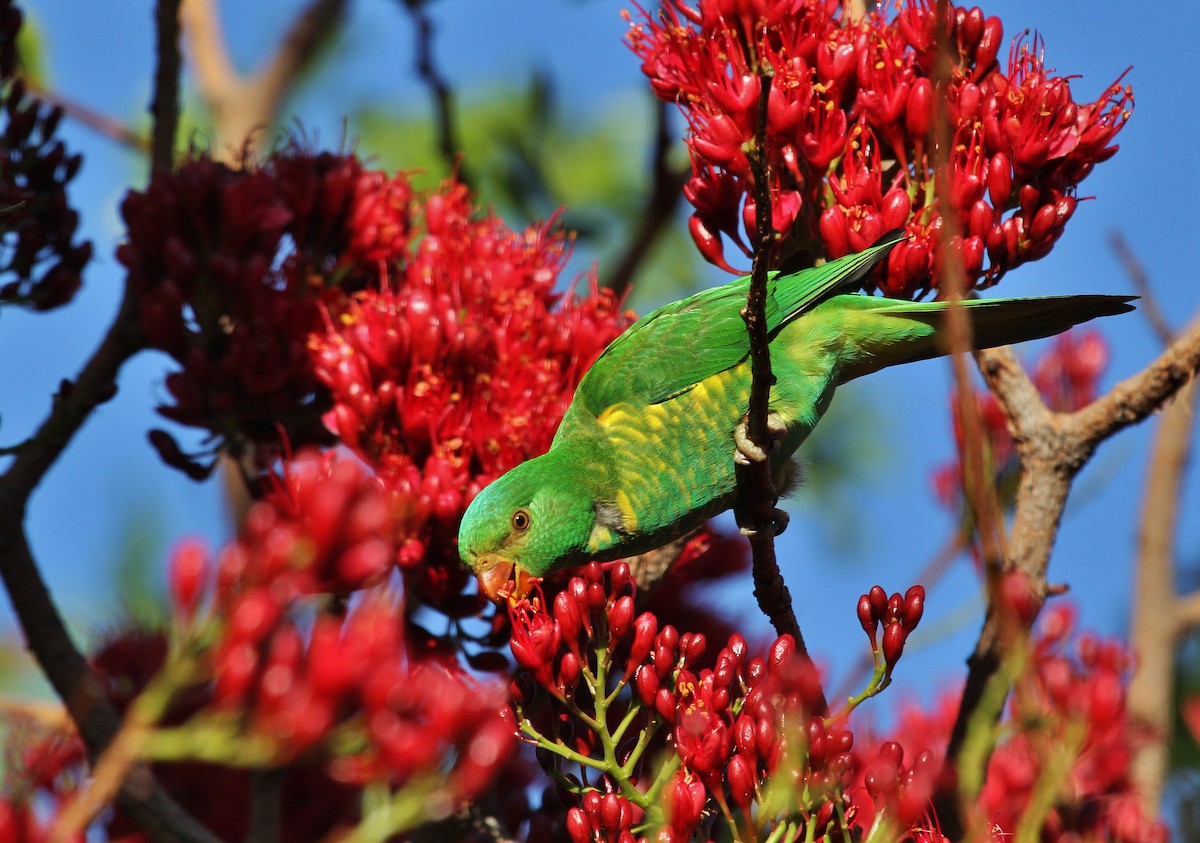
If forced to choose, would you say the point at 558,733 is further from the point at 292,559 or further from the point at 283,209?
the point at 283,209

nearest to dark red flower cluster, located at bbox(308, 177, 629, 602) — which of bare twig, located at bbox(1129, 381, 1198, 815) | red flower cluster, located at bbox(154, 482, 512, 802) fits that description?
red flower cluster, located at bbox(154, 482, 512, 802)

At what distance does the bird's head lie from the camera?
289cm

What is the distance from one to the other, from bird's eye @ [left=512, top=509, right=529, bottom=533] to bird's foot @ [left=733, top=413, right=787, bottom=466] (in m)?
0.52

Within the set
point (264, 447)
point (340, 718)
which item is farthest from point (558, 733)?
point (264, 447)

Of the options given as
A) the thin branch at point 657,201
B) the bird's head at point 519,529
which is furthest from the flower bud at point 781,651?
the thin branch at point 657,201

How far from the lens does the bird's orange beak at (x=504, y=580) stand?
9.55ft

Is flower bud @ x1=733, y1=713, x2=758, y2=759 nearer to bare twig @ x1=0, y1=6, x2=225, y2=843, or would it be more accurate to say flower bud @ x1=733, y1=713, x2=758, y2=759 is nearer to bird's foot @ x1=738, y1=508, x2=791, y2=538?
bird's foot @ x1=738, y1=508, x2=791, y2=538

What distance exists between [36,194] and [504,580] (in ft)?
5.45

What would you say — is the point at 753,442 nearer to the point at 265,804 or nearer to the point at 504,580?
the point at 504,580

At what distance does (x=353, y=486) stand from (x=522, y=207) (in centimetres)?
342

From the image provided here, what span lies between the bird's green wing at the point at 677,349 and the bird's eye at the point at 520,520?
0.44 meters

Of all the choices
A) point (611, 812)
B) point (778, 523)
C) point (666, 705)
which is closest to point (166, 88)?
point (778, 523)

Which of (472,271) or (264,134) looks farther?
(264,134)

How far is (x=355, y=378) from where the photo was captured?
3.22 metres
